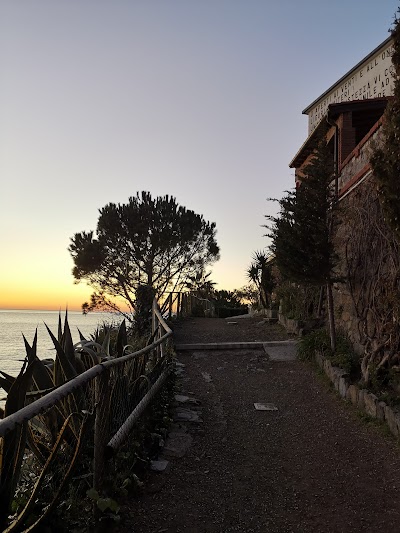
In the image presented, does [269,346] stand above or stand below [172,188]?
below

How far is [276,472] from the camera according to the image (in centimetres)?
404

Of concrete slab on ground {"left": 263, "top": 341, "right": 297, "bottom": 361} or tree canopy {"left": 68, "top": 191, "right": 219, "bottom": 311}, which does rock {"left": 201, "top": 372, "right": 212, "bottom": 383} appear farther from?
tree canopy {"left": 68, "top": 191, "right": 219, "bottom": 311}

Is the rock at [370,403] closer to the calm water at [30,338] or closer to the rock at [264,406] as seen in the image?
the rock at [264,406]

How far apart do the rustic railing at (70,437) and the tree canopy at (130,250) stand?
17489 millimetres

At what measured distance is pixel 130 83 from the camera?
1008 cm

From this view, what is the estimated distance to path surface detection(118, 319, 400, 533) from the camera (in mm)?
3137

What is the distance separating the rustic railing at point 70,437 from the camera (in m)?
2.10

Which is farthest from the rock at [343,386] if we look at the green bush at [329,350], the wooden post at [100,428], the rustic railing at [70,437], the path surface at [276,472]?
the wooden post at [100,428]

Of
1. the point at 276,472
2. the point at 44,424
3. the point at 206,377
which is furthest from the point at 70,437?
the point at 206,377

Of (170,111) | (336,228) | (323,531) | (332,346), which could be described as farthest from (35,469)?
(170,111)

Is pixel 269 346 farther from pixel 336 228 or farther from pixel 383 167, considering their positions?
pixel 383 167

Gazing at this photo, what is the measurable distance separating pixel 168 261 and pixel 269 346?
12.5 m

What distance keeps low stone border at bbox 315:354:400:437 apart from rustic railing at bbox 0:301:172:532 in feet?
8.91

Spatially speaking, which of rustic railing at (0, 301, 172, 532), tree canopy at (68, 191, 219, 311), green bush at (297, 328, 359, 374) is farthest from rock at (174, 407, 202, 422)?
tree canopy at (68, 191, 219, 311)
